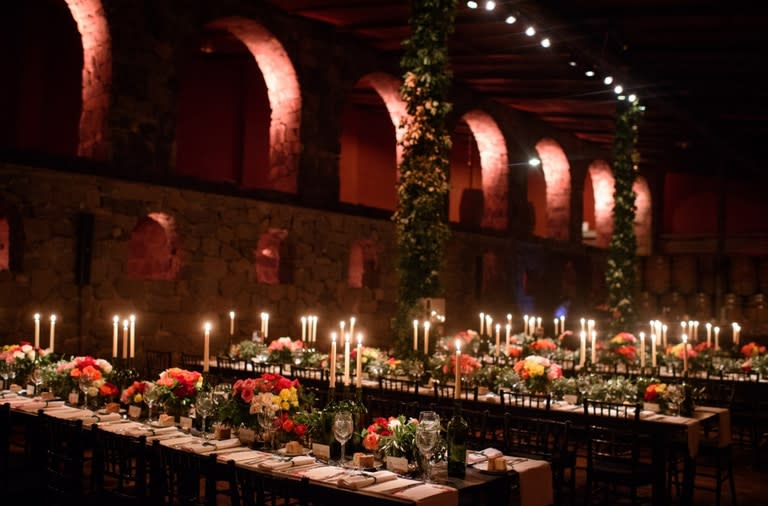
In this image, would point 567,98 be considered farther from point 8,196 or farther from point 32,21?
point 8,196

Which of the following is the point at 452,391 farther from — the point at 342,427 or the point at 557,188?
the point at 557,188

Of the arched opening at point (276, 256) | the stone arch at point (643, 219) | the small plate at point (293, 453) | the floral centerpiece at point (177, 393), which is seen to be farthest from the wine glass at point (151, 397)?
the stone arch at point (643, 219)

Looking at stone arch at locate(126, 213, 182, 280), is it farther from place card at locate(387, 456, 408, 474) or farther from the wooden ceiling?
place card at locate(387, 456, 408, 474)

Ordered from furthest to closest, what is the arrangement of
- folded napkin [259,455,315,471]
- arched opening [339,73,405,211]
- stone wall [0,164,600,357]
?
arched opening [339,73,405,211] → stone wall [0,164,600,357] → folded napkin [259,455,315,471]

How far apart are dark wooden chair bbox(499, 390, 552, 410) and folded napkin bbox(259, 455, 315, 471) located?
2379mm

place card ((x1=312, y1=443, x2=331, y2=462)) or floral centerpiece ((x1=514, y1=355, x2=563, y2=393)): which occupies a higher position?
floral centerpiece ((x1=514, y1=355, x2=563, y2=393))

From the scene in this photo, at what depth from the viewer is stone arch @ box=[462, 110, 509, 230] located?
16.5 metres

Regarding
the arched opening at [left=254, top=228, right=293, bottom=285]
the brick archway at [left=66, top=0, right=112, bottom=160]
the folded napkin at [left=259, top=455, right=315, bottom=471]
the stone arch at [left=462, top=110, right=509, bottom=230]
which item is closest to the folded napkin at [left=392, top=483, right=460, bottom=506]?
the folded napkin at [left=259, top=455, right=315, bottom=471]

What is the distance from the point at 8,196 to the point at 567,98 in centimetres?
1084

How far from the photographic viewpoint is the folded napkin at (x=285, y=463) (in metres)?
3.95

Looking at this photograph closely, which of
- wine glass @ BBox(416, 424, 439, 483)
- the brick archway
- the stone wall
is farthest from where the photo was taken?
the brick archway

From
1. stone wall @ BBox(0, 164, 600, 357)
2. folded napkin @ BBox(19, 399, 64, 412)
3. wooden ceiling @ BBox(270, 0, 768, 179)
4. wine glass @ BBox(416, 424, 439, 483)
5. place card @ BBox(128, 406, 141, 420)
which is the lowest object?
folded napkin @ BBox(19, 399, 64, 412)

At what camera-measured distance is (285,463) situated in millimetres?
4039

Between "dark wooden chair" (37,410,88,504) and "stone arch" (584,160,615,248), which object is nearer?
"dark wooden chair" (37,410,88,504)
